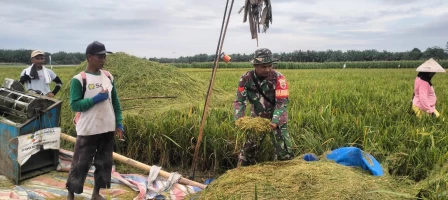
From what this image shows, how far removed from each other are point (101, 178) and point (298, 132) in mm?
2303

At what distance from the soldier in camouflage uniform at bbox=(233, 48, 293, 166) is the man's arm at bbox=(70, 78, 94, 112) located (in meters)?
1.39

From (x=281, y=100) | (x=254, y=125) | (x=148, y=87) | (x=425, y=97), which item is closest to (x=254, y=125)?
(x=254, y=125)

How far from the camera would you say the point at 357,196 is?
6.86 ft

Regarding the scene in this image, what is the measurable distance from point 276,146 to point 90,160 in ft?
5.78

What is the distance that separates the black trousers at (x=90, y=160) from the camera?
2.91 meters

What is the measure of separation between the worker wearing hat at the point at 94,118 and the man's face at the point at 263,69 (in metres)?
1.34

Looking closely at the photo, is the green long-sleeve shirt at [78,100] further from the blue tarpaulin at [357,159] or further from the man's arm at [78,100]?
the blue tarpaulin at [357,159]

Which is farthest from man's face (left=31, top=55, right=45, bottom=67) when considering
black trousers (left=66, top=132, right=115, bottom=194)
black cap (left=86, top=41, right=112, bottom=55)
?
black cap (left=86, top=41, right=112, bottom=55)

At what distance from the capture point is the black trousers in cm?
291

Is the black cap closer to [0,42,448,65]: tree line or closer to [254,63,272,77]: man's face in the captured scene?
[254,63,272,77]: man's face

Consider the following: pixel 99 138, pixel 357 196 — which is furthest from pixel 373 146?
pixel 99 138

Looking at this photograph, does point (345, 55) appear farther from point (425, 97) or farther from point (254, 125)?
point (254, 125)

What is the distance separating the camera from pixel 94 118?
9.25 ft

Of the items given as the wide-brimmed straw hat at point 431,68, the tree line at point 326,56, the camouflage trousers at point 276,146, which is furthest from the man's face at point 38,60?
the tree line at point 326,56
